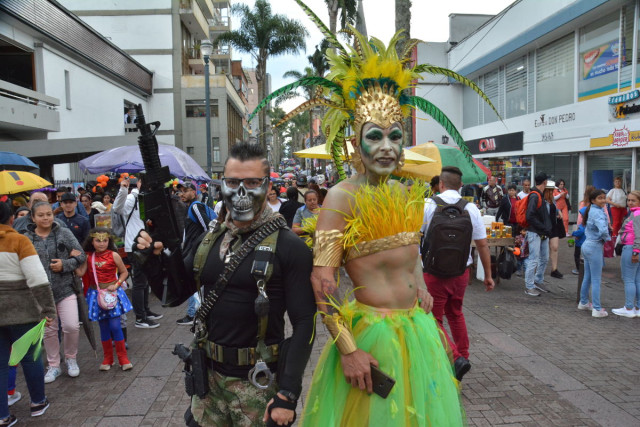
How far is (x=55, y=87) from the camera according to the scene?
19109 mm

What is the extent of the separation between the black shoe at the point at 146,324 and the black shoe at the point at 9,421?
9.32ft

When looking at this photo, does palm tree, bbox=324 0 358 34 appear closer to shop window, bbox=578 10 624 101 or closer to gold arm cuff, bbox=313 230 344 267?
shop window, bbox=578 10 624 101

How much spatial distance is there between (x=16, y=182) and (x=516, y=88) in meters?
19.5

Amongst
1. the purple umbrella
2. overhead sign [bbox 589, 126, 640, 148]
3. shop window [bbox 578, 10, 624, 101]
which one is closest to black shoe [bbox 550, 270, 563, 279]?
overhead sign [bbox 589, 126, 640, 148]

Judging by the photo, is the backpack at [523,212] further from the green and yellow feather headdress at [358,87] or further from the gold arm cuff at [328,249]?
the gold arm cuff at [328,249]

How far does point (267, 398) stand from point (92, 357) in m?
4.30

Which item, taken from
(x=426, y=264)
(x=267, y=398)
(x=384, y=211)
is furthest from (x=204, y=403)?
(x=426, y=264)

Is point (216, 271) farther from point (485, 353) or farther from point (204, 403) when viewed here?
point (485, 353)

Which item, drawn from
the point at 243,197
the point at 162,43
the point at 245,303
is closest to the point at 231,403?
the point at 245,303

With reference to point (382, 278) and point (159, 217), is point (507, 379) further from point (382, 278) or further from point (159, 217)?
point (159, 217)

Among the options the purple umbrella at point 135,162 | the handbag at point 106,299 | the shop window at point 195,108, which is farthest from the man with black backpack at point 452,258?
the shop window at point 195,108

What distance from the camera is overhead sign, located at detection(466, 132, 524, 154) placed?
20.3m

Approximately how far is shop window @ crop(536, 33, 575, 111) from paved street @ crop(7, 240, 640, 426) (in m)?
12.4

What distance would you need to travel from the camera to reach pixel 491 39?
21.8 m
